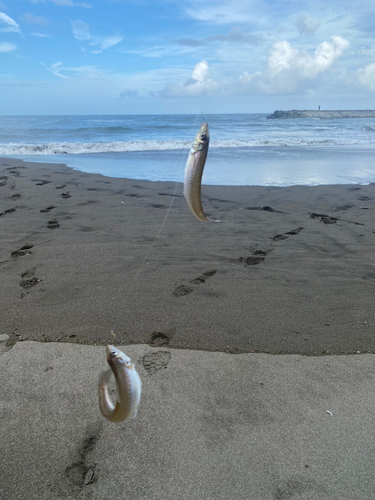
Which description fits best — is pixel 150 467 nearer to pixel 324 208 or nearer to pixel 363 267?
pixel 363 267

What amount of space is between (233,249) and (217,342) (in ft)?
8.08

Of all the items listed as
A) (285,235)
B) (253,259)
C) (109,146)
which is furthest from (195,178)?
(109,146)

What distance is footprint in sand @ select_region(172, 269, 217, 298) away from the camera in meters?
4.56

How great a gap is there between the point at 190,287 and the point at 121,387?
3.38 metres

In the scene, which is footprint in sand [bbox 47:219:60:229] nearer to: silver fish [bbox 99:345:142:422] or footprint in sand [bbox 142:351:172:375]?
footprint in sand [bbox 142:351:172:375]

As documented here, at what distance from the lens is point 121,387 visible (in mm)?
1348

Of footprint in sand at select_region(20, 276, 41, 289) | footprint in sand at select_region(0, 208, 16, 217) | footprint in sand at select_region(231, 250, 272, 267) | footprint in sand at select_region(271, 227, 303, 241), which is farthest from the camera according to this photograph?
footprint in sand at select_region(0, 208, 16, 217)

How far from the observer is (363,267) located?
17.3ft

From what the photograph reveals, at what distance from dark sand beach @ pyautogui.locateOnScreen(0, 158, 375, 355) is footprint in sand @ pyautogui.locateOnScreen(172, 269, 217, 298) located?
24 mm

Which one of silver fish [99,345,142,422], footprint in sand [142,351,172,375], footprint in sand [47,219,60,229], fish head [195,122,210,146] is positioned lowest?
footprint in sand [142,351,172,375]

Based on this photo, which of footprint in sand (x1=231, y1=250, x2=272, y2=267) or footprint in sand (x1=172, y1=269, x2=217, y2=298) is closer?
footprint in sand (x1=172, y1=269, x2=217, y2=298)

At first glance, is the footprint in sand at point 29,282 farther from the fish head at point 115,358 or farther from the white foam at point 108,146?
the white foam at point 108,146

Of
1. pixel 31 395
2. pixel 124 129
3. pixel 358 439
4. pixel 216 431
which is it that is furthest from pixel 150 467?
pixel 124 129

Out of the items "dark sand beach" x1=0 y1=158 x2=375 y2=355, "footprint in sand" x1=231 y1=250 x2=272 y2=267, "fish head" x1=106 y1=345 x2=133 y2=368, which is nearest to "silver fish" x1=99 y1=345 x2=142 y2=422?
"fish head" x1=106 y1=345 x2=133 y2=368
